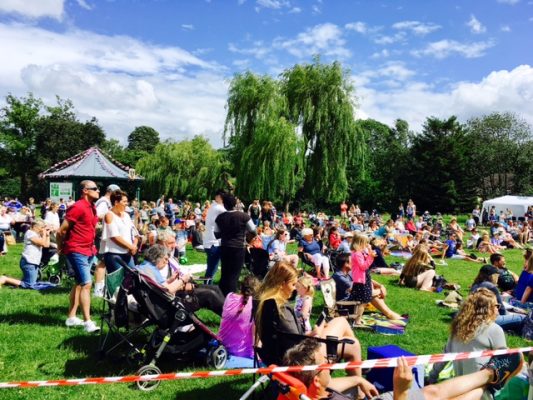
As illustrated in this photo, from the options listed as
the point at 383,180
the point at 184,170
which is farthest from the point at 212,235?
the point at 383,180

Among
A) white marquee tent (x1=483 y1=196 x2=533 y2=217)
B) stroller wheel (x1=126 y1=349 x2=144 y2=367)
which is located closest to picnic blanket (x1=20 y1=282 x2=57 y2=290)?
stroller wheel (x1=126 y1=349 x2=144 y2=367)

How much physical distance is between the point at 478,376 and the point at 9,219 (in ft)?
46.7

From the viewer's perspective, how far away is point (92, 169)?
28.2 metres

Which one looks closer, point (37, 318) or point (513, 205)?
point (37, 318)

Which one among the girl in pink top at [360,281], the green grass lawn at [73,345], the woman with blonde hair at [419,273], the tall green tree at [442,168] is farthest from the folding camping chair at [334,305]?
the tall green tree at [442,168]

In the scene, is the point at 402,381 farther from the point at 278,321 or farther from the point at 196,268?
the point at 196,268

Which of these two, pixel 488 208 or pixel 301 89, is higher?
pixel 301 89

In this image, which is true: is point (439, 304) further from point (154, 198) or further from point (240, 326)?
point (154, 198)

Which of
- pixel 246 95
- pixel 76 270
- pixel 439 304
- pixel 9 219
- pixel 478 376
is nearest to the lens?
pixel 478 376

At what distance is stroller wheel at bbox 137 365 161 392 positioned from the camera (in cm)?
415

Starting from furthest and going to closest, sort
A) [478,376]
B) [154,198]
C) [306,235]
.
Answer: [154,198] < [306,235] < [478,376]

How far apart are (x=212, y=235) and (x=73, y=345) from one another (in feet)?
9.22

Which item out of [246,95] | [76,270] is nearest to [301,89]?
[246,95]

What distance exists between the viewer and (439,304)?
8281mm
